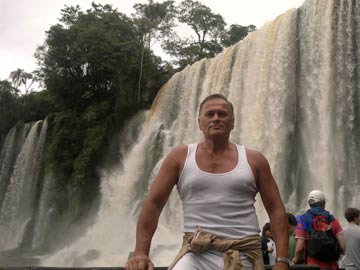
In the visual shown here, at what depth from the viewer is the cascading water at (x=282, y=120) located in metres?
13.8

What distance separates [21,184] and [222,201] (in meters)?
22.4

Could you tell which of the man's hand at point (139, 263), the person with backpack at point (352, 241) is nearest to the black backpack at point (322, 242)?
the person with backpack at point (352, 241)

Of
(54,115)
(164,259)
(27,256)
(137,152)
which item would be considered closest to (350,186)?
(164,259)

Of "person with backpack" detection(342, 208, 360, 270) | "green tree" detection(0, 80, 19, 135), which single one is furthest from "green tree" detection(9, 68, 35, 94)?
"person with backpack" detection(342, 208, 360, 270)

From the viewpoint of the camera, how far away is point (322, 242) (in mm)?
3977

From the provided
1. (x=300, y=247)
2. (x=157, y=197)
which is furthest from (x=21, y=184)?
(x=157, y=197)

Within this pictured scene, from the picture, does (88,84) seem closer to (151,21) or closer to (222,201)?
(151,21)

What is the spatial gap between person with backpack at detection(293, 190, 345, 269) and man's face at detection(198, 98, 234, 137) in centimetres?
201

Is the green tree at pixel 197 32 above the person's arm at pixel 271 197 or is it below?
above

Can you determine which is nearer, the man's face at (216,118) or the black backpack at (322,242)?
the man's face at (216,118)

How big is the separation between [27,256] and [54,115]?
8.00m

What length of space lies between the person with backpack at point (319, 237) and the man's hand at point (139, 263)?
227 cm

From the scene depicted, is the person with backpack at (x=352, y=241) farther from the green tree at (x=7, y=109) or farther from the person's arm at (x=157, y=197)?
the green tree at (x=7, y=109)

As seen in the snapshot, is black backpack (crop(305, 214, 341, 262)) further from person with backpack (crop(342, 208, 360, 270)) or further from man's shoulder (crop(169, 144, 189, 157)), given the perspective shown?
man's shoulder (crop(169, 144, 189, 157))
